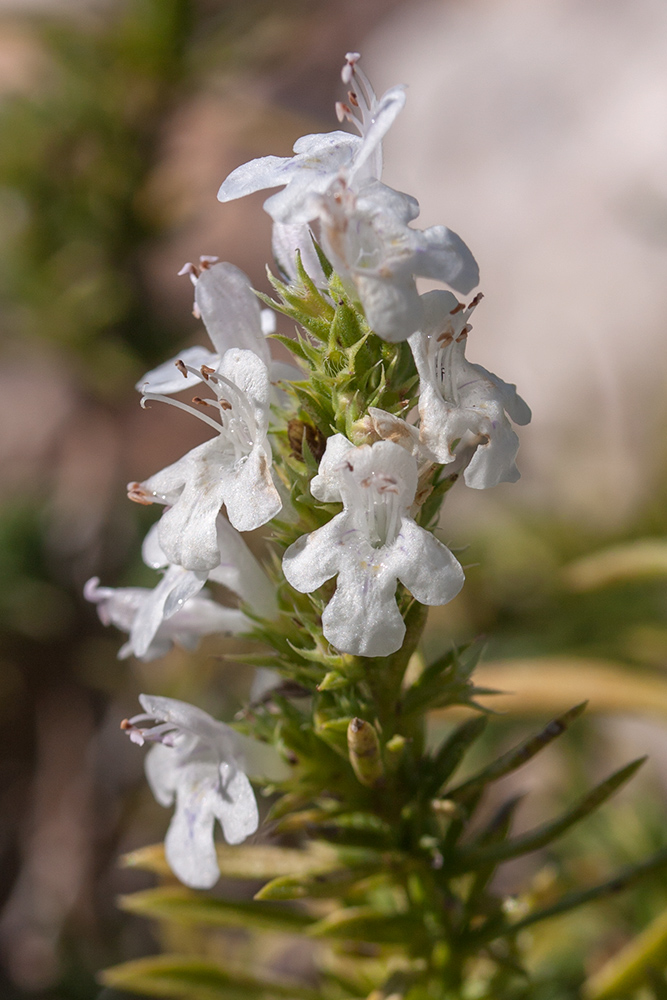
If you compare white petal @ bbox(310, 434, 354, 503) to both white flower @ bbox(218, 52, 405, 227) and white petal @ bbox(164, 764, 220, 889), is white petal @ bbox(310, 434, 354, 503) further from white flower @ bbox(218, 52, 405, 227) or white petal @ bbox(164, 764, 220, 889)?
white petal @ bbox(164, 764, 220, 889)

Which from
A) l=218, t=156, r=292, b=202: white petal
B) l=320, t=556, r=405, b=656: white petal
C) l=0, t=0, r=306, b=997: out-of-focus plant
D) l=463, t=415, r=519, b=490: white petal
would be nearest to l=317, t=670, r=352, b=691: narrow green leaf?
l=320, t=556, r=405, b=656: white petal

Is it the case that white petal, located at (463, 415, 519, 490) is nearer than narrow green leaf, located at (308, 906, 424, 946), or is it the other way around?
white petal, located at (463, 415, 519, 490)

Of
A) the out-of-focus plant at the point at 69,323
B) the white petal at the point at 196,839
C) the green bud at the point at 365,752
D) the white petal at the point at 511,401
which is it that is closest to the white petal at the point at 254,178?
the white petal at the point at 511,401

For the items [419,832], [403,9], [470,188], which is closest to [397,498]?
[419,832]

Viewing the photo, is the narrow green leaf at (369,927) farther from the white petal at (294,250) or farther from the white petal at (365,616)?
the white petal at (294,250)

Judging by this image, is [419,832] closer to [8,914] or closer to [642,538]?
[642,538]

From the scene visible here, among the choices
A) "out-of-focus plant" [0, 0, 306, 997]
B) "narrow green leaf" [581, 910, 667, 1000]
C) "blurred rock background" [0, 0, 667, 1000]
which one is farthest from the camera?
"out-of-focus plant" [0, 0, 306, 997]

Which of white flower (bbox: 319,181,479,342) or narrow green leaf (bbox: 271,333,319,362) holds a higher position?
white flower (bbox: 319,181,479,342)
